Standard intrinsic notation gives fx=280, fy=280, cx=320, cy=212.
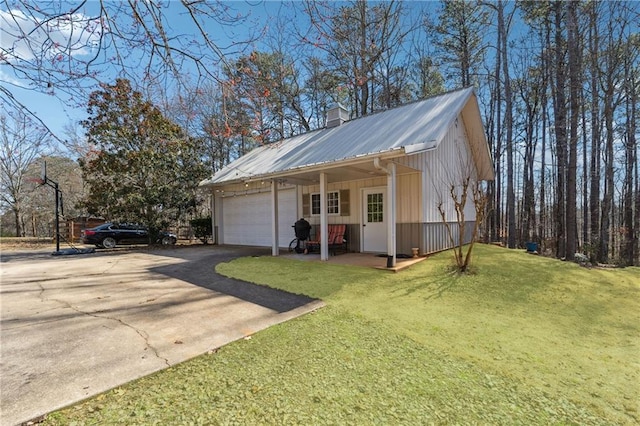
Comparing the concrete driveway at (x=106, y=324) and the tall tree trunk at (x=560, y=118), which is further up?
the tall tree trunk at (x=560, y=118)

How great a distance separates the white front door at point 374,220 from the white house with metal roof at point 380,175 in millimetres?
32

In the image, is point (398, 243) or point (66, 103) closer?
point (66, 103)

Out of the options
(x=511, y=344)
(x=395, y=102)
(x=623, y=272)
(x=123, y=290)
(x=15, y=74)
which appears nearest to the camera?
(x=15, y=74)

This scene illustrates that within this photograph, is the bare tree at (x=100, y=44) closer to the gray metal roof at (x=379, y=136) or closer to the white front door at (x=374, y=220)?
the gray metal roof at (x=379, y=136)

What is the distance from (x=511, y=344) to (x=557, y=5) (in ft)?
48.0

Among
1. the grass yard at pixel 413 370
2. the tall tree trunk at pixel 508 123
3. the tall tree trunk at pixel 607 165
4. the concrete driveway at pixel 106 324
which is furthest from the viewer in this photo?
the tall tree trunk at pixel 508 123

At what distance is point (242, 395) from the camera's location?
2193 millimetres

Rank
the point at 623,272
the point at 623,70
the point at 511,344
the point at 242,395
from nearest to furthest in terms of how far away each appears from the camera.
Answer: the point at 242,395, the point at 511,344, the point at 623,272, the point at 623,70

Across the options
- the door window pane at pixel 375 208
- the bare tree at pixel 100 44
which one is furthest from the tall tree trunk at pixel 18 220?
the door window pane at pixel 375 208

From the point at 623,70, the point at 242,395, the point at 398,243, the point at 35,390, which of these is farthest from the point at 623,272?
the point at 35,390

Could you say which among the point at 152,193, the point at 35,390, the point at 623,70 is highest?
the point at 623,70

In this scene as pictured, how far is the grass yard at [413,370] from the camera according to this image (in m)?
2.03

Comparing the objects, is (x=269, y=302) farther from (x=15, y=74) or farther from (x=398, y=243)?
(x=398, y=243)

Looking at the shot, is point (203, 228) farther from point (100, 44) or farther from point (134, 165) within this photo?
point (100, 44)
